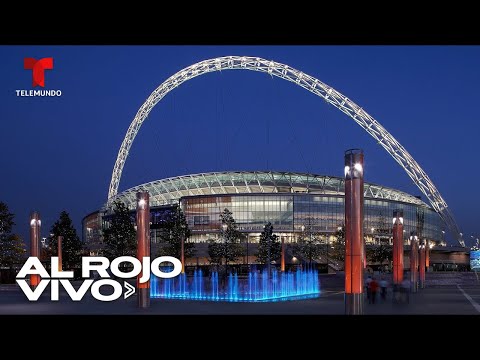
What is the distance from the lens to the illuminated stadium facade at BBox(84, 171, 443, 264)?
4528 inches

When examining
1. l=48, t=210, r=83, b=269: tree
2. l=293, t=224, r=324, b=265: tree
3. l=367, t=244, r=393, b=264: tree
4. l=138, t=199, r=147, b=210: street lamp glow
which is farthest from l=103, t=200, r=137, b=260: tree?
l=138, t=199, r=147, b=210: street lamp glow

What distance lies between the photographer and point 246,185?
120688 mm

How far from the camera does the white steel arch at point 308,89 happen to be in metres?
94.8

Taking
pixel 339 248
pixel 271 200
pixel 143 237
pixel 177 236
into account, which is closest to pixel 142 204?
pixel 143 237

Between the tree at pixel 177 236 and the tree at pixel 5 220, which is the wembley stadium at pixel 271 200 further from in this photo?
the tree at pixel 5 220

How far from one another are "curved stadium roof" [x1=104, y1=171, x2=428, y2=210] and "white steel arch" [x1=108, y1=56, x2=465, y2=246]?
7.85 meters

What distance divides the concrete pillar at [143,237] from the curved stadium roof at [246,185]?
88605 millimetres

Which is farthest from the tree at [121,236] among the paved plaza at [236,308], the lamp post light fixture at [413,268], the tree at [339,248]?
the paved plaza at [236,308]
